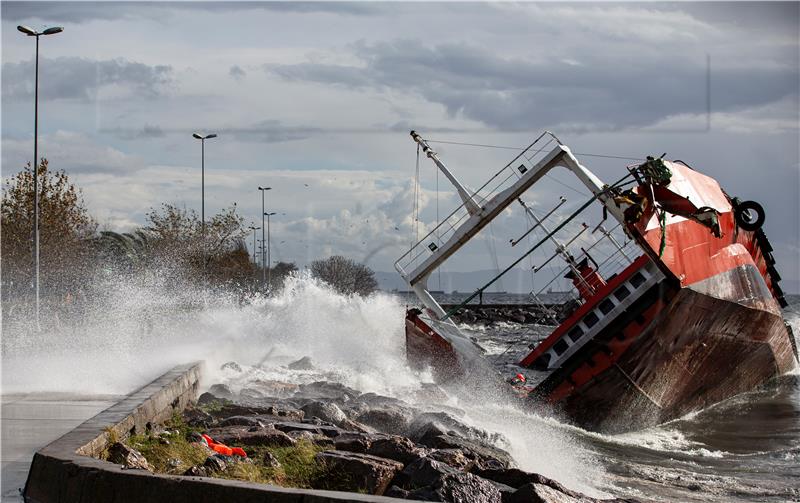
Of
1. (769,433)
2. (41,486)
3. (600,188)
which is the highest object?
(600,188)

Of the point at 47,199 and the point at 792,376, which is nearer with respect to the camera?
the point at 792,376

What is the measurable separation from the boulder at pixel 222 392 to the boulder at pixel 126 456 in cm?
709

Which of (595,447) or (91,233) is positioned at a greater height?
(91,233)

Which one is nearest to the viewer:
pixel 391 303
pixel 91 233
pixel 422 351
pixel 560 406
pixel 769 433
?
pixel 560 406

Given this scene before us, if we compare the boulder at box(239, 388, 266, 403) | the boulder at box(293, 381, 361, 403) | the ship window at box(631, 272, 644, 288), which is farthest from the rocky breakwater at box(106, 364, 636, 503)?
the ship window at box(631, 272, 644, 288)

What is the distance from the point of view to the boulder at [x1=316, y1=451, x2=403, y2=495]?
8.76m

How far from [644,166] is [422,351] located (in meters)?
7.36

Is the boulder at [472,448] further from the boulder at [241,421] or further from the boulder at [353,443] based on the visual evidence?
the boulder at [241,421]

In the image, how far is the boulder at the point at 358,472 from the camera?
876cm

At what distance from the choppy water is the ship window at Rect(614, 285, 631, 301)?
2.58 metres

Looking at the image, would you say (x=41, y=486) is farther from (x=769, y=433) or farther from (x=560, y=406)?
(x=769, y=433)

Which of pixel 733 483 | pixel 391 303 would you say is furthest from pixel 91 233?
pixel 733 483

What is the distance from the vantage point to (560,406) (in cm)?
1861

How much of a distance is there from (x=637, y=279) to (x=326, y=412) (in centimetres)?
752
